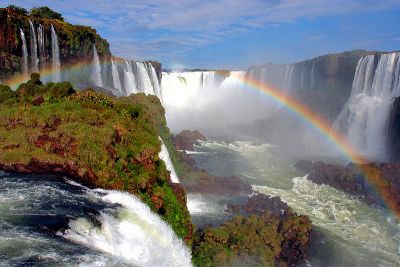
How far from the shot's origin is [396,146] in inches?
1518

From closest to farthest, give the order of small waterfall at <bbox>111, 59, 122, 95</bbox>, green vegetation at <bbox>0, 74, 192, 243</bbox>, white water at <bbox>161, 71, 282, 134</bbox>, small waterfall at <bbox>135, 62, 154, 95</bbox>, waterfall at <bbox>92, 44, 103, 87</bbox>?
1. green vegetation at <bbox>0, 74, 192, 243</bbox>
2. waterfall at <bbox>92, 44, 103, 87</bbox>
3. small waterfall at <bbox>111, 59, 122, 95</bbox>
4. small waterfall at <bbox>135, 62, 154, 95</bbox>
5. white water at <bbox>161, 71, 282, 134</bbox>

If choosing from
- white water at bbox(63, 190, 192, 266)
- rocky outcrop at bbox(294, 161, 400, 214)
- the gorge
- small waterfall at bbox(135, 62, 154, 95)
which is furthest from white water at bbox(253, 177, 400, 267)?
small waterfall at bbox(135, 62, 154, 95)

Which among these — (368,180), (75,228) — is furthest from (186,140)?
(75,228)

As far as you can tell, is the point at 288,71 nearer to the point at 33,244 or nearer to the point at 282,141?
the point at 282,141

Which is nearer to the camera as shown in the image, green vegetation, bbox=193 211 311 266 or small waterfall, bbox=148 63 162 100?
green vegetation, bbox=193 211 311 266

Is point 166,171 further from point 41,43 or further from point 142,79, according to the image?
point 142,79

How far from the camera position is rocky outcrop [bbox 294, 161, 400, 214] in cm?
2750

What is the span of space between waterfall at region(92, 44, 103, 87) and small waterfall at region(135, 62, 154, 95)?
778 cm

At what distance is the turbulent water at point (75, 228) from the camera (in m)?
7.41

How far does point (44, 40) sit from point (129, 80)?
49.4ft

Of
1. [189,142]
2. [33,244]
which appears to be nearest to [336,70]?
[189,142]

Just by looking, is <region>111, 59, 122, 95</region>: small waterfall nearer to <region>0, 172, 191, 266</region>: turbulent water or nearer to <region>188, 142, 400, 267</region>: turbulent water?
<region>188, 142, 400, 267</region>: turbulent water

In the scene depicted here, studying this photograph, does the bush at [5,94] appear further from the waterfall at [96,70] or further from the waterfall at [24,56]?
the waterfall at [96,70]

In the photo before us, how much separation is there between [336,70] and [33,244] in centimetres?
5398
